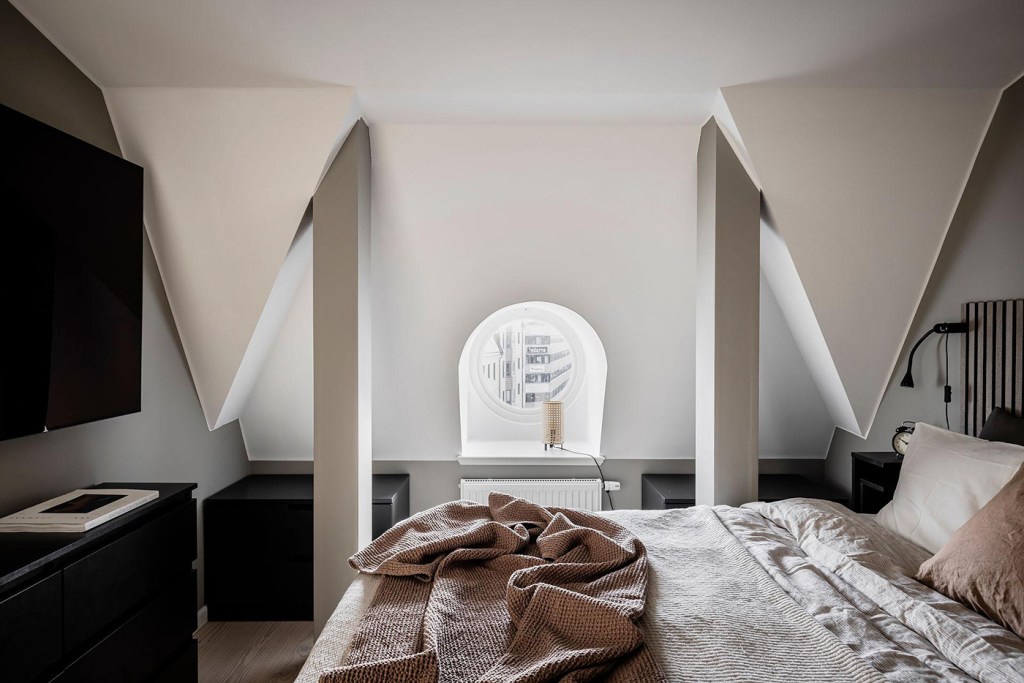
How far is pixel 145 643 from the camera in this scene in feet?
6.76

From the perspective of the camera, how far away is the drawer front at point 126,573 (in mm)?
1747

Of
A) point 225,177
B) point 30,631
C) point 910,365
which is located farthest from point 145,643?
point 910,365

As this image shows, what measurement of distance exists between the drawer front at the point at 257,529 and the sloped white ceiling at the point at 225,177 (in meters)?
0.92

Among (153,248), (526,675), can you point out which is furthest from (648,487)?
(153,248)

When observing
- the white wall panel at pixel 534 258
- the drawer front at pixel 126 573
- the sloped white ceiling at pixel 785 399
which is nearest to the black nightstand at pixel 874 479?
the sloped white ceiling at pixel 785 399

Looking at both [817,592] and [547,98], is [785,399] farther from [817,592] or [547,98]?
[547,98]

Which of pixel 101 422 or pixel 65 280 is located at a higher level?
pixel 65 280

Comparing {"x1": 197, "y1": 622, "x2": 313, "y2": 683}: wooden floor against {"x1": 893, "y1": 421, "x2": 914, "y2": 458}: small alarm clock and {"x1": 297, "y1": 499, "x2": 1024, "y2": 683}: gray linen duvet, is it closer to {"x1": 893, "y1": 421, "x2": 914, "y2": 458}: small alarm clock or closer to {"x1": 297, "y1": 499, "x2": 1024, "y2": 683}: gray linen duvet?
{"x1": 297, "y1": 499, "x2": 1024, "y2": 683}: gray linen duvet

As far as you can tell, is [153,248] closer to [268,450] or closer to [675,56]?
[268,450]

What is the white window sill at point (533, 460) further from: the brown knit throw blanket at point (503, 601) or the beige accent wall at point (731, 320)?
the brown knit throw blanket at point (503, 601)

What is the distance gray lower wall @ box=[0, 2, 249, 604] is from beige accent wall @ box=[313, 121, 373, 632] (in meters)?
0.69

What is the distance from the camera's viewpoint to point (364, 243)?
108 inches

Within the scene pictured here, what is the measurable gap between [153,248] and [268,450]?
1470 millimetres

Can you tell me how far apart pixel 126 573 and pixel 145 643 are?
289mm
